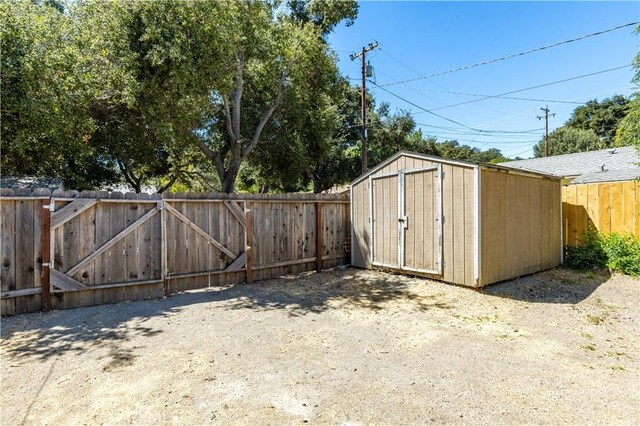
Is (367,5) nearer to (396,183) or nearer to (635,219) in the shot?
(396,183)

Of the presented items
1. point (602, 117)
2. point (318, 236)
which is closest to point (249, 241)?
Result: point (318, 236)

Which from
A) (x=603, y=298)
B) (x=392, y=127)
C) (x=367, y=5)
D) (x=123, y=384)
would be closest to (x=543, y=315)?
(x=603, y=298)

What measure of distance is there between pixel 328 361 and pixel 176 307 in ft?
8.85

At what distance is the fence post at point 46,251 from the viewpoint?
438 cm

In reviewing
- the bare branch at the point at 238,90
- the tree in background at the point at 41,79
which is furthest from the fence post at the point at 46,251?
the bare branch at the point at 238,90

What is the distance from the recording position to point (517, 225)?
630 cm

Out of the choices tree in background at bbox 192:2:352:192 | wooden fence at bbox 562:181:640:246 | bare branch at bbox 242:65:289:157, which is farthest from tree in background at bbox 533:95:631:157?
bare branch at bbox 242:65:289:157

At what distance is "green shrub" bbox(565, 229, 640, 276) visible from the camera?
657 centimetres

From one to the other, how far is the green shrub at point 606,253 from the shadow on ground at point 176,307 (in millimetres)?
4296

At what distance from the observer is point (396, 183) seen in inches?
265

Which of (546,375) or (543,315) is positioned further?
(543,315)

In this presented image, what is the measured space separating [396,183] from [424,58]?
7588 millimetres

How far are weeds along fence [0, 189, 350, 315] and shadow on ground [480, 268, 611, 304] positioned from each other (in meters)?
3.77

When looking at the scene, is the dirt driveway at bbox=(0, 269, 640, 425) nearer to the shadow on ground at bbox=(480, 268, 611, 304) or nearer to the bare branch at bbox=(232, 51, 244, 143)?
the shadow on ground at bbox=(480, 268, 611, 304)
